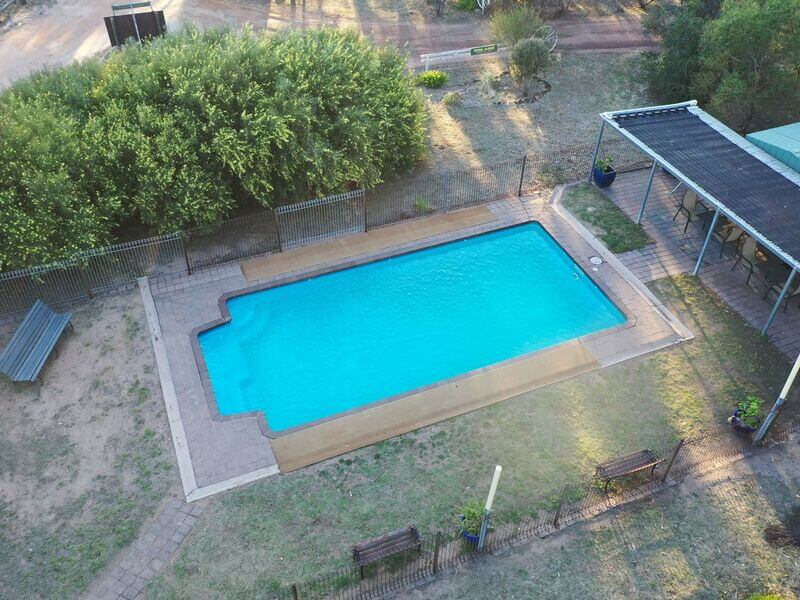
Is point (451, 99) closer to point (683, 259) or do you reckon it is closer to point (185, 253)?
point (683, 259)

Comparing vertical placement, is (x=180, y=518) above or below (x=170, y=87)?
below

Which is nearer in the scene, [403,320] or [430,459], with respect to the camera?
[430,459]

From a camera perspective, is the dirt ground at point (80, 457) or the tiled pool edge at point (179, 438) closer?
the dirt ground at point (80, 457)

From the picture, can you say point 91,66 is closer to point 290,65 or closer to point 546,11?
point 290,65

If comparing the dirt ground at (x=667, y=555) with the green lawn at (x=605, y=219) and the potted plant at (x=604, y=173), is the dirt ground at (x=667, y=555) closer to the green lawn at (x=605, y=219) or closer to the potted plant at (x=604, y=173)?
the green lawn at (x=605, y=219)

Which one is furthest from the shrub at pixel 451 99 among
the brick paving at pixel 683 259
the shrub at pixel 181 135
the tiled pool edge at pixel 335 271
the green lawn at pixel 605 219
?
the tiled pool edge at pixel 335 271

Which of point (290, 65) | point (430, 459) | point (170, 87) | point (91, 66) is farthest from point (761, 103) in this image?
point (91, 66)

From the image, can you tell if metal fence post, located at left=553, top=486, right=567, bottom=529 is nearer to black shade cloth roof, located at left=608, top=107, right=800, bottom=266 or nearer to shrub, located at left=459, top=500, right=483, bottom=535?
shrub, located at left=459, top=500, right=483, bottom=535

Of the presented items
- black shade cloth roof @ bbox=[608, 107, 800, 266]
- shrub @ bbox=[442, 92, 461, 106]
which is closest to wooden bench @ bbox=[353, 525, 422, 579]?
black shade cloth roof @ bbox=[608, 107, 800, 266]
